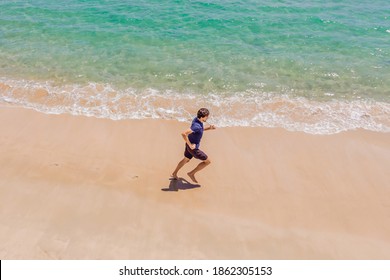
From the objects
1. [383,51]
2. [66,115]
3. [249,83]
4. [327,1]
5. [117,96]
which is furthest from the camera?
[327,1]

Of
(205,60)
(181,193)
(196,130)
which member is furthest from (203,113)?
(205,60)

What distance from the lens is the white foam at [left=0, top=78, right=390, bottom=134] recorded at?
29.9 ft

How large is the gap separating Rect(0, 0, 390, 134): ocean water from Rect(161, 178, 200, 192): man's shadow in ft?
8.53

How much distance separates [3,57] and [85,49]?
9.24 feet

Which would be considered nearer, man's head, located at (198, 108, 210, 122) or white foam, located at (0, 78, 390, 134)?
man's head, located at (198, 108, 210, 122)

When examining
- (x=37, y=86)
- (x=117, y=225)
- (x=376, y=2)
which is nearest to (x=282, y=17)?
(x=376, y=2)

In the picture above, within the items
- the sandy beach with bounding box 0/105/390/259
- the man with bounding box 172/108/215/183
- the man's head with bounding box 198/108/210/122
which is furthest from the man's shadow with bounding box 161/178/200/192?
the man's head with bounding box 198/108/210/122

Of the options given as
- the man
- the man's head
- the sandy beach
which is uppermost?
the man's head

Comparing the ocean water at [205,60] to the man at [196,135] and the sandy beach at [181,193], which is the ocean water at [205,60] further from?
the man at [196,135]

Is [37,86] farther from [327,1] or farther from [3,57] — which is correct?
[327,1]

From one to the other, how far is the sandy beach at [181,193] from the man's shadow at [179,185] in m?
0.02

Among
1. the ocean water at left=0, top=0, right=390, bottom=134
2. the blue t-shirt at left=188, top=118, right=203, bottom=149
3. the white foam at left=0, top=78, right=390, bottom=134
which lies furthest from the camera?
the ocean water at left=0, top=0, right=390, bottom=134

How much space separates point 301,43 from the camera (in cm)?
1364

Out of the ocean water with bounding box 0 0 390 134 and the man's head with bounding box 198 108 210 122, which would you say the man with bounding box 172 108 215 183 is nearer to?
the man's head with bounding box 198 108 210 122
